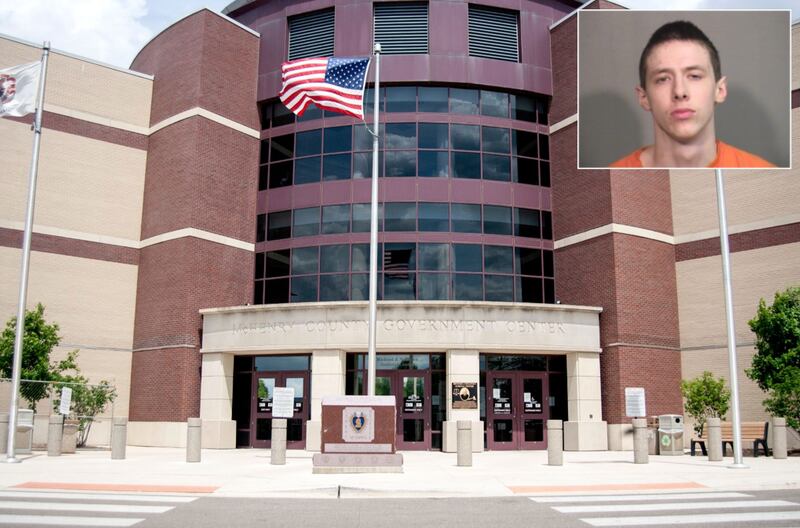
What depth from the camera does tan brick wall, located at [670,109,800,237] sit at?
101 ft

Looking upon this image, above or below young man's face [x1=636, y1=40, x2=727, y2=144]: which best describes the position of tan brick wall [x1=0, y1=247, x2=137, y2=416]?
below

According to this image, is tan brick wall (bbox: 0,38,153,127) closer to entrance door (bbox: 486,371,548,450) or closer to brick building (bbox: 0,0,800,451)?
brick building (bbox: 0,0,800,451)

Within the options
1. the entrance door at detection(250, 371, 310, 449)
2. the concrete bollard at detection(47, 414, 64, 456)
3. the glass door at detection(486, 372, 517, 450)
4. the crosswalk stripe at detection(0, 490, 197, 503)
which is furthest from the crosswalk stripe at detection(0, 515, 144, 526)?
the glass door at detection(486, 372, 517, 450)

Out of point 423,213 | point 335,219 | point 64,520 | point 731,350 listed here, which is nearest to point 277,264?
point 335,219

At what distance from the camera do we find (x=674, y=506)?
13086 mm

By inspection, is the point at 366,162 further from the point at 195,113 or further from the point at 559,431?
the point at 559,431

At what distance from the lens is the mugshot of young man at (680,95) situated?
22.9 metres

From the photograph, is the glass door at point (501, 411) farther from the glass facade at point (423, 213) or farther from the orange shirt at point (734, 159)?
the orange shirt at point (734, 159)

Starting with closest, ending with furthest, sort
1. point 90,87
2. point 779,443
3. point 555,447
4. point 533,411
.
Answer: point 555,447, point 779,443, point 533,411, point 90,87

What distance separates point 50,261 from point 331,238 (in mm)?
11999

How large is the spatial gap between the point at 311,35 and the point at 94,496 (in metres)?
26.6

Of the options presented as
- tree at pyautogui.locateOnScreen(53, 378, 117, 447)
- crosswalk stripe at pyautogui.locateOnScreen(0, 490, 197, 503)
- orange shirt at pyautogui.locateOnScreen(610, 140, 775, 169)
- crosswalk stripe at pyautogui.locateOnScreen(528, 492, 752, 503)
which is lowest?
crosswalk stripe at pyautogui.locateOnScreen(0, 490, 197, 503)

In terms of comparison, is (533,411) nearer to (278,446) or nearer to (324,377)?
(324,377)

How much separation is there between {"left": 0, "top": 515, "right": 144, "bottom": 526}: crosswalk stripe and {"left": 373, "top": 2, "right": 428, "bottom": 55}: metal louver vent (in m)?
27.1
